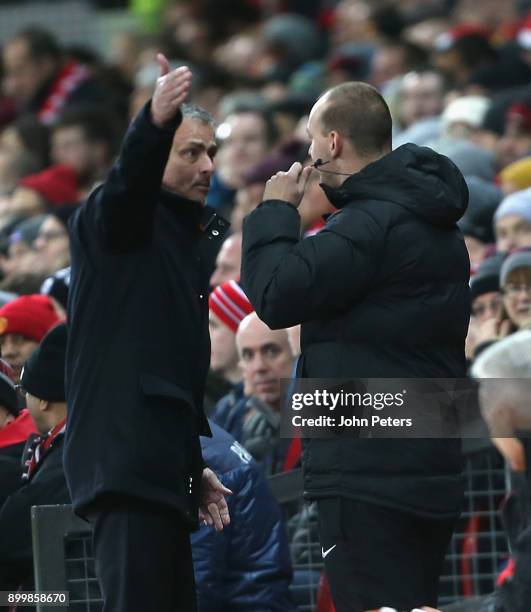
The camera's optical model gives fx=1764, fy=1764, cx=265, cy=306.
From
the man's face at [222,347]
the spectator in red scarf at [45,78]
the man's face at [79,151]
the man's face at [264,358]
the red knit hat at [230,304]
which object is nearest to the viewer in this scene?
the man's face at [264,358]

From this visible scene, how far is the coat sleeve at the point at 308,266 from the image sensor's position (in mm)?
5266

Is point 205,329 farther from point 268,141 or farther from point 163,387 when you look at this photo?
point 268,141

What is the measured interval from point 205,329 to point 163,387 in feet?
1.11

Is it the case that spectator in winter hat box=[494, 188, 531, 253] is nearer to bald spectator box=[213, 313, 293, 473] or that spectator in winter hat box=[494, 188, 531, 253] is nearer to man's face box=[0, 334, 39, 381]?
bald spectator box=[213, 313, 293, 473]

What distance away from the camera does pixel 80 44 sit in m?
20.6

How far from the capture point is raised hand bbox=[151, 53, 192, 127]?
4.91m

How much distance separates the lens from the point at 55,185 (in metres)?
13.0

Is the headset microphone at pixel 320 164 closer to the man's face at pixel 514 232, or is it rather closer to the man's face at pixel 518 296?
the man's face at pixel 518 296

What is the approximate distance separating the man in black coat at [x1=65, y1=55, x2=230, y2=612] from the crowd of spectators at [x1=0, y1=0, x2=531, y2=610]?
1139 mm

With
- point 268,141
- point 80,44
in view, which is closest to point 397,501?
point 268,141

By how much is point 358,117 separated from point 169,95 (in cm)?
85

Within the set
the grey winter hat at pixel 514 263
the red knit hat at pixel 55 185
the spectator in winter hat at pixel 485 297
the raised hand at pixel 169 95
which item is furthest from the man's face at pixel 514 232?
the red knit hat at pixel 55 185

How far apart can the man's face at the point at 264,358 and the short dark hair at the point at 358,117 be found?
8.03 ft
